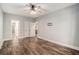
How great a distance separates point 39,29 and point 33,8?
0.43 m

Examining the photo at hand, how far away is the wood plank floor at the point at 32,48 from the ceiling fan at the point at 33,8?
52cm

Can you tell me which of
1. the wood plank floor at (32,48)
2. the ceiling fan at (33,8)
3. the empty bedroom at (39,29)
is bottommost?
the wood plank floor at (32,48)

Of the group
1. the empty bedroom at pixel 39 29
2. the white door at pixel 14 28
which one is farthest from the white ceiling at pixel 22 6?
the white door at pixel 14 28

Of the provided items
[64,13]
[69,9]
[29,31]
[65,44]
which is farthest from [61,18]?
[29,31]

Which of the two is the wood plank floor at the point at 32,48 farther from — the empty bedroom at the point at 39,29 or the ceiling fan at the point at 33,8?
the ceiling fan at the point at 33,8

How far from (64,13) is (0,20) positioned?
1234mm

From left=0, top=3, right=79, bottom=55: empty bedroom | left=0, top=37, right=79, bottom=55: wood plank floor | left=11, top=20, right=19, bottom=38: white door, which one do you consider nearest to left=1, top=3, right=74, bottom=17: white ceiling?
left=0, top=3, right=79, bottom=55: empty bedroom

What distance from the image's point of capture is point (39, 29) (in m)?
1.86

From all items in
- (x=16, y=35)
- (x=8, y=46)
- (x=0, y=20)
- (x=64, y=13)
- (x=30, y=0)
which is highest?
(x=30, y=0)

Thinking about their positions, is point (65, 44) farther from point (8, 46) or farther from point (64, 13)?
point (8, 46)

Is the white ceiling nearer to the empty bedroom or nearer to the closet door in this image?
the empty bedroom

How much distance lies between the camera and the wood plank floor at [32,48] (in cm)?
176

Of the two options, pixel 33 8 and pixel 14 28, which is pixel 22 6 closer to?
pixel 33 8
